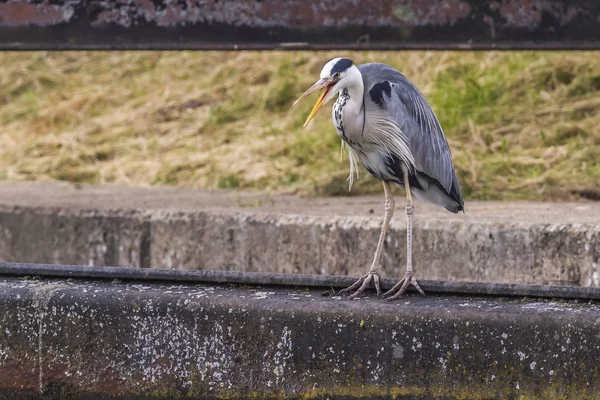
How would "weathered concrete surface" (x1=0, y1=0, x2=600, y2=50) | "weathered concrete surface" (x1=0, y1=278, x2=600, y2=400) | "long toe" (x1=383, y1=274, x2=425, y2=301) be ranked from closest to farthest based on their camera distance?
"weathered concrete surface" (x1=0, y1=278, x2=600, y2=400), "long toe" (x1=383, y1=274, x2=425, y2=301), "weathered concrete surface" (x1=0, y1=0, x2=600, y2=50)

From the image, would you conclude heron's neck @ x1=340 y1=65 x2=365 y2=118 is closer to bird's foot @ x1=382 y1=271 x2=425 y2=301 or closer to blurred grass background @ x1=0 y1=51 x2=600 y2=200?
bird's foot @ x1=382 y1=271 x2=425 y2=301

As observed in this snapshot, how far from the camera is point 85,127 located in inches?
289

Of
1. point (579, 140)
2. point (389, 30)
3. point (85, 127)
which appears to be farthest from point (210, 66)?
point (389, 30)

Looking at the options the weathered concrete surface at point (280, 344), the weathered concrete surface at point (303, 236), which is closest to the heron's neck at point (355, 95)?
the weathered concrete surface at point (280, 344)

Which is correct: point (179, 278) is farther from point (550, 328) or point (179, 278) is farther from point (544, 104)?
point (544, 104)

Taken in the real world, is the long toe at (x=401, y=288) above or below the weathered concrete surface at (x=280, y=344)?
above

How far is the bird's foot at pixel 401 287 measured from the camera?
3.04 metres

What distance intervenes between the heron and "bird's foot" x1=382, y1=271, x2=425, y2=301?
0.19m

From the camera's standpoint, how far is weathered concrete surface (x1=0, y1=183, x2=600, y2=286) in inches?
158

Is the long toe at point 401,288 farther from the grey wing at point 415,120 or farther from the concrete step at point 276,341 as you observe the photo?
the grey wing at point 415,120

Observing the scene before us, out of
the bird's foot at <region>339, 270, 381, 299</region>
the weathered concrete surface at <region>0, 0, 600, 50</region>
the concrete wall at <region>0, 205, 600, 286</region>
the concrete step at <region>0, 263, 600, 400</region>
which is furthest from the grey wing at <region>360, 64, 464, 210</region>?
the weathered concrete surface at <region>0, 0, 600, 50</region>

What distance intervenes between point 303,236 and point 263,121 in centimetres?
272

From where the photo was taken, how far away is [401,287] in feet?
10.2

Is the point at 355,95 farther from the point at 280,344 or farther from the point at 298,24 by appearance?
the point at 298,24
